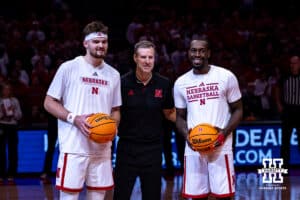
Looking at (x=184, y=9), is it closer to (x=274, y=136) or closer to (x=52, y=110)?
(x=274, y=136)

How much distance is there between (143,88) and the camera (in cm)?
670

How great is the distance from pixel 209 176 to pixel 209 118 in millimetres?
569

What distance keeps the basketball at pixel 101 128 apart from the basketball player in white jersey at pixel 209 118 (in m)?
0.95

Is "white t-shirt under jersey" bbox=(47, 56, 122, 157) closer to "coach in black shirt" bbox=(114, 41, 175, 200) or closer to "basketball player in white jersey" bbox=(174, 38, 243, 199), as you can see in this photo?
"coach in black shirt" bbox=(114, 41, 175, 200)

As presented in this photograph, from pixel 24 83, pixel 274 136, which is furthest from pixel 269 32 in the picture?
pixel 24 83

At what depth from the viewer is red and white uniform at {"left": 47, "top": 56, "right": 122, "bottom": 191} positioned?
6195 millimetres

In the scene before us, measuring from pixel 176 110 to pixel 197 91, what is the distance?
325 mm

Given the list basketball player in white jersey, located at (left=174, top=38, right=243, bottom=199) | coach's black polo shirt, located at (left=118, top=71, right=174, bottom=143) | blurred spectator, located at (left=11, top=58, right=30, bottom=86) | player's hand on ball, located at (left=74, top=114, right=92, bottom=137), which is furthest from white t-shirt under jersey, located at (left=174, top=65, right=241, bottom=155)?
blurred spectator, located at (left=11, top=58, right=30, bottom=86)

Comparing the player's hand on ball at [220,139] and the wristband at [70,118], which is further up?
the wristband at [70,118]

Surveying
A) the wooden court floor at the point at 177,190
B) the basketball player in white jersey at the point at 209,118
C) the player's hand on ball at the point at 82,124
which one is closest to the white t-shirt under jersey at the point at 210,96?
the basketball player in white jersey at the point at 209,118

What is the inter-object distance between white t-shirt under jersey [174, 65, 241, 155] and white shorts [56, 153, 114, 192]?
986mm

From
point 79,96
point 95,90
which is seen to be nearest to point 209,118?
point 95,90

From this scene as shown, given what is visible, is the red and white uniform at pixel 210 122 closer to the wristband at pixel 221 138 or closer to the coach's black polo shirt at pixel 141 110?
the wristband at pixel 221 138

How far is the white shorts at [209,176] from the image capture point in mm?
6676
